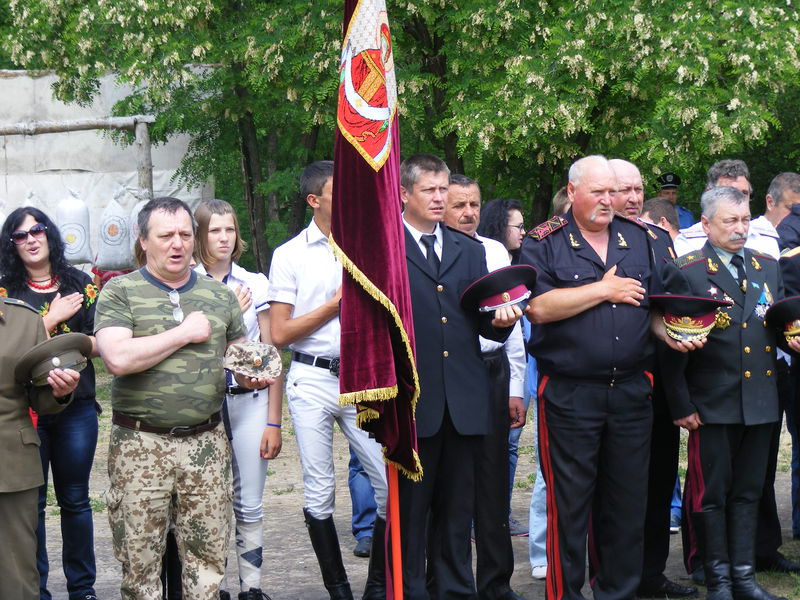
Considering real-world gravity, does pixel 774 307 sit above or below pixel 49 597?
above

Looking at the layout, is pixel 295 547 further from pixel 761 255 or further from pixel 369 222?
pixel 761 255

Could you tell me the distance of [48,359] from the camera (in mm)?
4586

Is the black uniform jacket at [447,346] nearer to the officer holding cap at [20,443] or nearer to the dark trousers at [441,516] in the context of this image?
the dark trousers at [441,516]

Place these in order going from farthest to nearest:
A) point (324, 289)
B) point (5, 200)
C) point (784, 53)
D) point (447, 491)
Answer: point (5, 200) < point (784, 53) < point (324, 289) < point (447, 491)

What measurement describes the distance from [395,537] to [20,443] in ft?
5.57

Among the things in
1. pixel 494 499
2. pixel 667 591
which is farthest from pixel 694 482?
pixel 494 499

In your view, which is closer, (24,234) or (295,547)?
(24,234)

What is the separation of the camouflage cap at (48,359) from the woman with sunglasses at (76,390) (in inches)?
30.9

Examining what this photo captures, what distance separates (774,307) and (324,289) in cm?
232

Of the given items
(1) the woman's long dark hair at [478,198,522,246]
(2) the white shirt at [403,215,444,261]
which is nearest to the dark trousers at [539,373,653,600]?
(2) the white shirt at [403,215,444,261]

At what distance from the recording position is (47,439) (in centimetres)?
549

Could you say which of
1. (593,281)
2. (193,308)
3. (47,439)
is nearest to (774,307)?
(593,281)

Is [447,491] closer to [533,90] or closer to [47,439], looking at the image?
[47,439]

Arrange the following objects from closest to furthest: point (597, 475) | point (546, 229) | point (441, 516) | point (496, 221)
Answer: point (441, 516)
point (597, 475)
point (546, 229)
point (496, 221)
